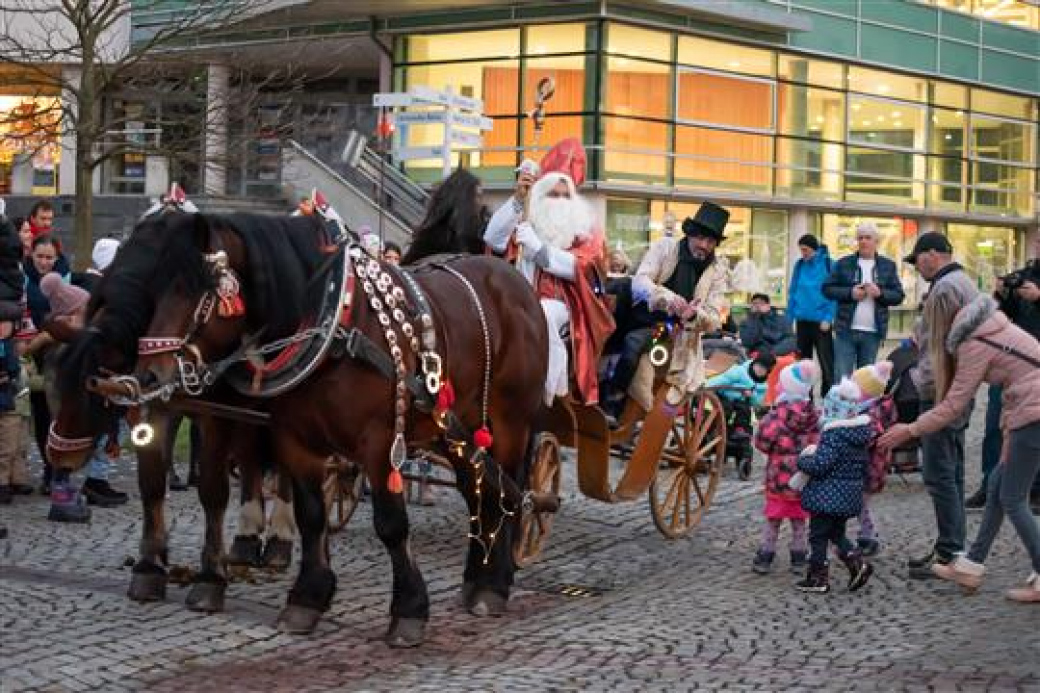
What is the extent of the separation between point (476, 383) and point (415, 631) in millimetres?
1466

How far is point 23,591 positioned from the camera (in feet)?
26.7

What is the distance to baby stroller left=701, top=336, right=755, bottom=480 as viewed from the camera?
46.0 feet

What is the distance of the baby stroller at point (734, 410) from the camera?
14.0 metres

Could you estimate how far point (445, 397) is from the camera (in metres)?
7.77

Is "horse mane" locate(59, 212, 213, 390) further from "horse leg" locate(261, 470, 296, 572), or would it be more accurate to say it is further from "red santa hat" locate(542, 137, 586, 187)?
"red santa hat" locate(542, 137, 586, 187)

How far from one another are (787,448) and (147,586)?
12.7ft

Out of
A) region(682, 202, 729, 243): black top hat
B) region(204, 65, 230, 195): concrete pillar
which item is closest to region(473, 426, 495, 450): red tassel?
region(682, 202, 729, 243): black top hat

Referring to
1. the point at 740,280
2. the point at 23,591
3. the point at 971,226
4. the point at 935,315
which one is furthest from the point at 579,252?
the point at 971,226

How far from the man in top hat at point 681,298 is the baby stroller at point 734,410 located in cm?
334

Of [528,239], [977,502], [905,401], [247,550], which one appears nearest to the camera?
[247,550]

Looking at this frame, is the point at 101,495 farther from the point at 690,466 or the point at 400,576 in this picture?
the point at 400,576

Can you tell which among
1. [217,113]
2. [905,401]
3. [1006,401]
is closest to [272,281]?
[1006,401]

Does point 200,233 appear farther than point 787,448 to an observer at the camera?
No

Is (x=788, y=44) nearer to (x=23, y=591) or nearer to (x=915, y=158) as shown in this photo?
(x=915, y=158)
